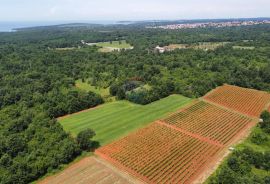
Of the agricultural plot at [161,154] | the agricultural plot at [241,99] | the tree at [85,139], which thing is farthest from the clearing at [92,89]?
the tree at [85,139]

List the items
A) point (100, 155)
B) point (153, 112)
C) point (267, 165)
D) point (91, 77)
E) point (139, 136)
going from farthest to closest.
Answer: point (91, 77), point (153, 112), point (139, 136), point (100, 155), point (267, 165)

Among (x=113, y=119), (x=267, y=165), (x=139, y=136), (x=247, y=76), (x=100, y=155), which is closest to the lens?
(x=267, y=165)

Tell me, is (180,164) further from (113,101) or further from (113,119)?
(113,101)

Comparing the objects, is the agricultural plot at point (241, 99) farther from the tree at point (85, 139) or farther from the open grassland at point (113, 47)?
the open grassland at point (113, 47)

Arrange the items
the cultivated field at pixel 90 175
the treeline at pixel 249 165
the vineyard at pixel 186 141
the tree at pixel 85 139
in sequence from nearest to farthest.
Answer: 1. the treeline at pixel 249 165
2. the cultivated field at pixel 90 175
3. the vineyard at pixel 186 141
4. the tree at pixel 85 139

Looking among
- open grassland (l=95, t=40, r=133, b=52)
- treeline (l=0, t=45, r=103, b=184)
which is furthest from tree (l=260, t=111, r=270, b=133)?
open grassland (l=95, t=40, r=133, b=52)

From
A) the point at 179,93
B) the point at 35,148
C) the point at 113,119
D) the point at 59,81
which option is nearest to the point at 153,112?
the point at 113,119

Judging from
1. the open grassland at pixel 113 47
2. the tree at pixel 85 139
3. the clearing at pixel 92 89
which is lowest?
the clearing at pixel 92 89

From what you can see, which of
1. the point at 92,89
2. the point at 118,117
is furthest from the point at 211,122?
the point at 92,89
